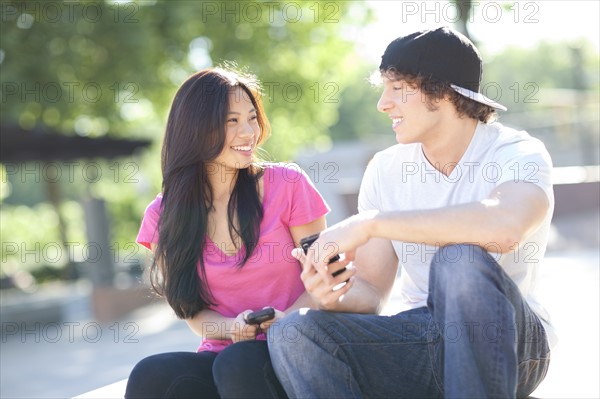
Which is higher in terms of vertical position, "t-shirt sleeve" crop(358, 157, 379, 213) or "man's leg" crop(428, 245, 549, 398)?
"t-shirt sleeve" crop(358, 157, 379, 213)

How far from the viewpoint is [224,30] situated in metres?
16.8

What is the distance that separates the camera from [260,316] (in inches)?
115

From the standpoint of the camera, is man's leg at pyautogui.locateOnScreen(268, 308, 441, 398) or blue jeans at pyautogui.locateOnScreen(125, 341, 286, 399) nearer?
man's leg at pyautogui.locateOnScreen(268, 308, 441, 398)

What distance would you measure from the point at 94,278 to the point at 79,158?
9.48 ft

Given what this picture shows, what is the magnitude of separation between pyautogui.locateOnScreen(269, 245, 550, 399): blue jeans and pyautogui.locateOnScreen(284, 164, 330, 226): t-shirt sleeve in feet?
2.17

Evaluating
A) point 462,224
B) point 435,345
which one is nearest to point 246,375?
point 435,345

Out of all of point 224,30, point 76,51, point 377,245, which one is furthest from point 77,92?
point 377,245

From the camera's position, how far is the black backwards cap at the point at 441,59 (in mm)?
2906

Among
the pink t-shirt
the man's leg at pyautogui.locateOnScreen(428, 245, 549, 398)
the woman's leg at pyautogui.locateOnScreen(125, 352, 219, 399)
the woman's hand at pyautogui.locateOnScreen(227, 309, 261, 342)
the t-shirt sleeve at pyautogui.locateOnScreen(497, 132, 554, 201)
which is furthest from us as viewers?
the pink t-shirt

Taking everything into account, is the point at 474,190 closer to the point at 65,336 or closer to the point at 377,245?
the point at 377,245

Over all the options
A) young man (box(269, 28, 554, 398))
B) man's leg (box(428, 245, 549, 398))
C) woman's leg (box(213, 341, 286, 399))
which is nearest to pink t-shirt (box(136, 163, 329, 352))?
young man (box(269, 28, 554, 398))

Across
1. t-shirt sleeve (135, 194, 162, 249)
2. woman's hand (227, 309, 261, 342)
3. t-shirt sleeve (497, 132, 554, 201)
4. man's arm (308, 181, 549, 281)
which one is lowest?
woman's hand (227, 309, 261, 342)

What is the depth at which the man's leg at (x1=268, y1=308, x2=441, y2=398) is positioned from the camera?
2.49 meters

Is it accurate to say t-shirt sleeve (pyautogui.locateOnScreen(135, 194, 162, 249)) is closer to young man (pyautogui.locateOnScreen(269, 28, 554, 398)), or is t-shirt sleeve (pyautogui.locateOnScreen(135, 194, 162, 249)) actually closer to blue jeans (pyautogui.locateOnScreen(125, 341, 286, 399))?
blue jeans (pyautogui.locateOnScreen(125, 341, 286, 399))
